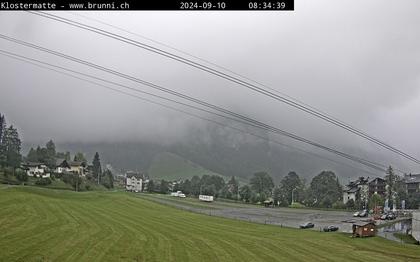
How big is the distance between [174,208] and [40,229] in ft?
179

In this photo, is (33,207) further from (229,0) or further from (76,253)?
(229,0)

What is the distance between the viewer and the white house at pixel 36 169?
13710 centimetres

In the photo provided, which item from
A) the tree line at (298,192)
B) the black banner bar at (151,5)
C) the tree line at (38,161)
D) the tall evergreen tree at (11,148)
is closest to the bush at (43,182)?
the tree line at (38,161)

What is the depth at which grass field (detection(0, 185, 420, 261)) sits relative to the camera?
39875 mm

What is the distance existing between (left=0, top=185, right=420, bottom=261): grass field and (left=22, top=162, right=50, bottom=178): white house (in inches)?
2504

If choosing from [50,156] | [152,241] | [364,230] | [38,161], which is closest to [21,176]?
[38,161]

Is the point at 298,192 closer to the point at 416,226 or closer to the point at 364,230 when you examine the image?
the point at 416,226

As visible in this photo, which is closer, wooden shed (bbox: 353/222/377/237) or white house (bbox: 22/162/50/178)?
wooden shed (bbox: 353/222/377/237)

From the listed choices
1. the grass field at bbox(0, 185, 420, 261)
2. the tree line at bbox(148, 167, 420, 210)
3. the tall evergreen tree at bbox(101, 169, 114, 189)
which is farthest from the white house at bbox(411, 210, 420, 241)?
the tall evergreen tree at bbox(101, 169, 114, 189)

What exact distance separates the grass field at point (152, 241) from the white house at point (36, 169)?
209ft

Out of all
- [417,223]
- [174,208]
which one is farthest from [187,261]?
[174,208]

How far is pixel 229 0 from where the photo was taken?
12.9m

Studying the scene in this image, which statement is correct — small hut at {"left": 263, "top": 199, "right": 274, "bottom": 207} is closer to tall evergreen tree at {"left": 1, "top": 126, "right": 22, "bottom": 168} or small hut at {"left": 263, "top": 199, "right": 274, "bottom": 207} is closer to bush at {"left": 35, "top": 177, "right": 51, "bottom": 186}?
bush at {"left": 35, "top": 177, "right": 51, "bottom": 186}

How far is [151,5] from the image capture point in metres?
12.7
